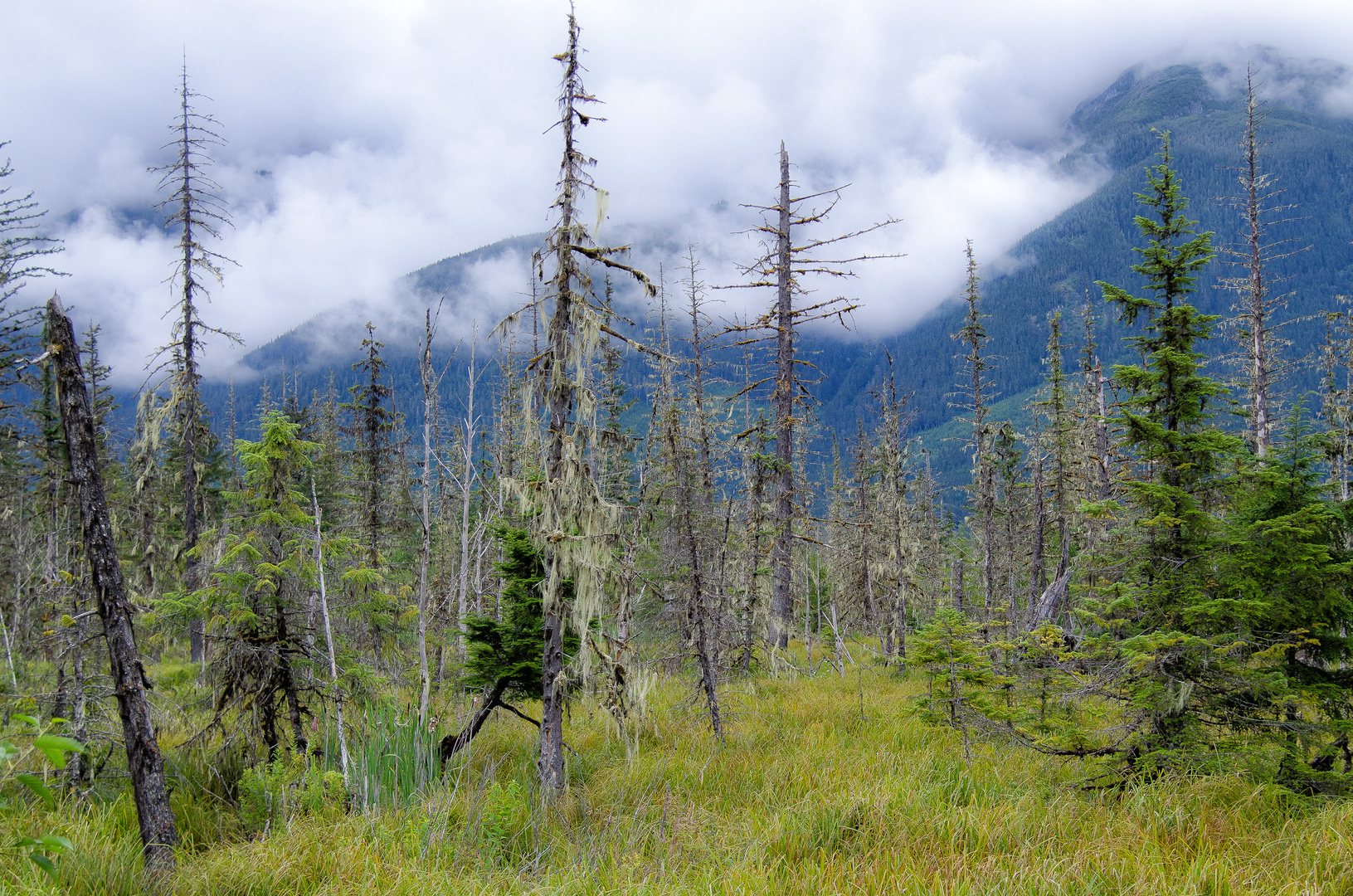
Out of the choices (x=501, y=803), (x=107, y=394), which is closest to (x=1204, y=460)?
(x=501, y=803)

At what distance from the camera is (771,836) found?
5.56 metres

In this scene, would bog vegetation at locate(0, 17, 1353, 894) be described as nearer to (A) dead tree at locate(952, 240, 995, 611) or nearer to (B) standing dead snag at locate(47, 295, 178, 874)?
(B) standing dead snag at locate(47, 295, 178, 874)

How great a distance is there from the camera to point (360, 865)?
194 inches

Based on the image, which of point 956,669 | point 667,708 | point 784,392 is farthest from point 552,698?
point 784,392

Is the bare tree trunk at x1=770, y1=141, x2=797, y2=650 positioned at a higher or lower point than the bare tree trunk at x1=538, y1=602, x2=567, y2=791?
higher

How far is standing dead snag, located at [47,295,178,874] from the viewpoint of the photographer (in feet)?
18.5

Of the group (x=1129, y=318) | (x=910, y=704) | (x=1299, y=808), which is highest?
(x=1129, y=318)

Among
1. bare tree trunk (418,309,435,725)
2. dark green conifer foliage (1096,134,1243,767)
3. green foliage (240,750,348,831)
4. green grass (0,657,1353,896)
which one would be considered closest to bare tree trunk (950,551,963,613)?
green grass (0,657,1353,896)

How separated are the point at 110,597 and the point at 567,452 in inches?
171

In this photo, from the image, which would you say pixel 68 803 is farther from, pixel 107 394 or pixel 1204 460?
pixel 107 394

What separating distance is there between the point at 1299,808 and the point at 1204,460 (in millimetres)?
3403

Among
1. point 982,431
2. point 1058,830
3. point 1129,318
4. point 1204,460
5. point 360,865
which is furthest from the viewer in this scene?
point 982,431

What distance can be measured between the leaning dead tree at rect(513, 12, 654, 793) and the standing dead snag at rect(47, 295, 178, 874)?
3547 millimetres

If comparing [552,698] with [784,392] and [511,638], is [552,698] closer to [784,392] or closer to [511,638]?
[511,638]
